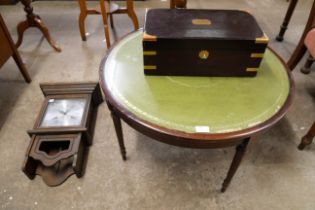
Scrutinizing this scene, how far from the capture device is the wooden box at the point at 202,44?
851mm

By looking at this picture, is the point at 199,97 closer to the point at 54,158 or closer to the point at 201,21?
the point at 201,21

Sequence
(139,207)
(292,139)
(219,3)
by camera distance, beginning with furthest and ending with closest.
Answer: (219,3) → (292,139) → (139,207)

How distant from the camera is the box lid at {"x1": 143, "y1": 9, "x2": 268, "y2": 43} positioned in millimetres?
853

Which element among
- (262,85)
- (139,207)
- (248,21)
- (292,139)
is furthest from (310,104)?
(139,207)

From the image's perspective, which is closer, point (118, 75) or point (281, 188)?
point (118, 75)

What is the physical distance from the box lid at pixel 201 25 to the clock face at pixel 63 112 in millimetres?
698

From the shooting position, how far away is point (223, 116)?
0.83 m

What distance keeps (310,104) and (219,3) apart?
5.90 feet

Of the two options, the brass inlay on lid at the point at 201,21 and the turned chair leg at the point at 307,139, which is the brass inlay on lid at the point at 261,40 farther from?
the turned chair leg at the point at 307,139

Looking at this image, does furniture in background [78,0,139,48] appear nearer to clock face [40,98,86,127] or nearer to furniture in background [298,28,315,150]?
clock face [40,98,86,127]

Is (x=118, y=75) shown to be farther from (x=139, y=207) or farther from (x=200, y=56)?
(x=139, y=207)

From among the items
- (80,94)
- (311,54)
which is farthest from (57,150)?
(311,54)

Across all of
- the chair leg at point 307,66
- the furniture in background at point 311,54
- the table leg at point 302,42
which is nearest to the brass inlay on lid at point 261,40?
the furniture in background at point 311,54

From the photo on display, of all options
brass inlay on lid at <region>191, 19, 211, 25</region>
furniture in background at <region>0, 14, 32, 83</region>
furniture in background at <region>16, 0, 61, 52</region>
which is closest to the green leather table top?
brass inlay on lid at <region>191, 19, 211, 25</region>
